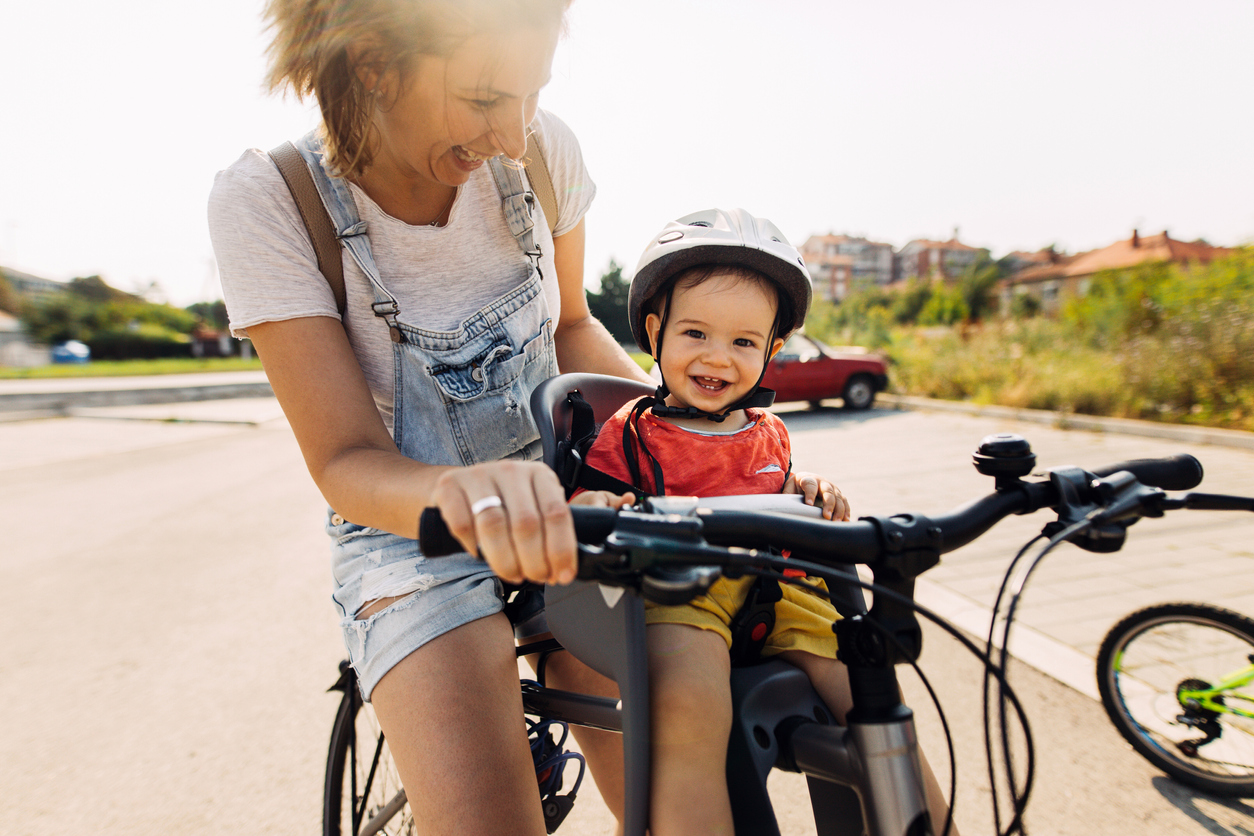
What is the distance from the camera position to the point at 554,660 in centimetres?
174

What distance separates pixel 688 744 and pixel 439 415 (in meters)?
0.89

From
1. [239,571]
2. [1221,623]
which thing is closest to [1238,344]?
[1221,623]

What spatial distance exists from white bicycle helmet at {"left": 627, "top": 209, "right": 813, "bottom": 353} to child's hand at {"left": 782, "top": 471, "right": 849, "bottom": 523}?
479 mm

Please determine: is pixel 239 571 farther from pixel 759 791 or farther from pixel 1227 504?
pixel 1227 504

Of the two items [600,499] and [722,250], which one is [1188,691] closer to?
[722,250]

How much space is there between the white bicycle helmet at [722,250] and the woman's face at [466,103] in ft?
1.31

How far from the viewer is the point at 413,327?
1.60m

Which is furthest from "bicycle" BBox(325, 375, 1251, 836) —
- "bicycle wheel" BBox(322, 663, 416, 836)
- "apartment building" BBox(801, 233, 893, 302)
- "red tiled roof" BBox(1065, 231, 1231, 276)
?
"apartment building" BBox(801, 233, 893, 302)

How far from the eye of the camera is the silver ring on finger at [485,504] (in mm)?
837

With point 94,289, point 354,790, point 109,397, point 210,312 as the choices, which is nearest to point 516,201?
point 354,790

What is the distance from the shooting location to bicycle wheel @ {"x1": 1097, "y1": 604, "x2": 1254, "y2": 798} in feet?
8.45

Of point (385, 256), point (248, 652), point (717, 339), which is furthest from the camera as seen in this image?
point (248, 652)

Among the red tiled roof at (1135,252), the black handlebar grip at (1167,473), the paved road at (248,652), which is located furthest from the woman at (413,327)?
the red tiled roof at (1135,252)

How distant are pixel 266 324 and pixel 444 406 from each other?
0.40 meters
